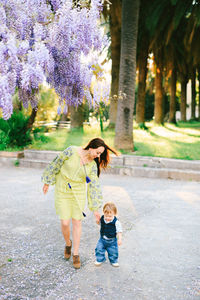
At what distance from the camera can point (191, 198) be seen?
6801 mm

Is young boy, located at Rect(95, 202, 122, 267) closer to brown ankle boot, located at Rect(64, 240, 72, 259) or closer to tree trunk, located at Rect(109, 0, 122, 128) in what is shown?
brown ankle boot, located at Rect(64, 240, 72, 259)

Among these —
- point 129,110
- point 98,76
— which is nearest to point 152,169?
point 129,110

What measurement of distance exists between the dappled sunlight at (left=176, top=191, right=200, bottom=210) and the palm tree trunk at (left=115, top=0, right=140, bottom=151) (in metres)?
3.42

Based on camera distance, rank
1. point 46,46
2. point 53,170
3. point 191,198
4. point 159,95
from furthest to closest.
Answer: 1. point 159,95
2. point 191,198
3. point 53,170
4. point 46,46

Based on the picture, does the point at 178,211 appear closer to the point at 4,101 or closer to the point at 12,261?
the point at 12,261

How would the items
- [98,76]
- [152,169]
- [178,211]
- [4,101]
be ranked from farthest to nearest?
[152,169]
[178,211]
[98,76]
[4,101]

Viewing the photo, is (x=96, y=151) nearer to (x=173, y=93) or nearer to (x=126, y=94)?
(x=126, y=94)

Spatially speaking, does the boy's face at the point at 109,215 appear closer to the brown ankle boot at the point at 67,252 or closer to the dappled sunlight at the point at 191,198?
the brown ankle boot at the point at 67,252

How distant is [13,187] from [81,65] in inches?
180

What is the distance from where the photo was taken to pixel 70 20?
3.47 m

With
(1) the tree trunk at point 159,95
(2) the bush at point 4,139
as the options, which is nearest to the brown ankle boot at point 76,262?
(2) the bush at point 4,139

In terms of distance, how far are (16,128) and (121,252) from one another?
324 inches

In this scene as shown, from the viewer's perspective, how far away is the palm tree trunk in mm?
9906

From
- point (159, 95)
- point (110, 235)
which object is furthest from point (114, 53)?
point (110, 235)
